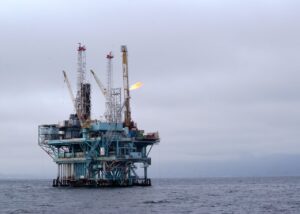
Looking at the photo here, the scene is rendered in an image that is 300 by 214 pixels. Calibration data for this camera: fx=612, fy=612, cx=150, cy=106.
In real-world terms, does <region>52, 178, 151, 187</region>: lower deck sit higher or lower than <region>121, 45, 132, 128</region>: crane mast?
lower

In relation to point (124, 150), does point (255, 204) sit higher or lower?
lower

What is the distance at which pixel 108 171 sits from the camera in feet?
485

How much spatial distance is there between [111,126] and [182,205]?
50.1m

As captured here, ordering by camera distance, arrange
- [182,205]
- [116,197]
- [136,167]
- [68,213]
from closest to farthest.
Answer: [68,213] < [182,205] < [116,197] < [136,167]

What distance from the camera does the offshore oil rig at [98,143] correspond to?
145 metres

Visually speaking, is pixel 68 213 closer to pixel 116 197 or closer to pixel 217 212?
pixel 217 212

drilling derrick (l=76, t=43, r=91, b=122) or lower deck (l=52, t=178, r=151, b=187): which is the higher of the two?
drilling derrick (l=76, t=43, r=91, b=122)

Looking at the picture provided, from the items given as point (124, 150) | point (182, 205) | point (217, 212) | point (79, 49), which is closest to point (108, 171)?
point (124, 150)

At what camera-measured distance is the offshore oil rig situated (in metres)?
145

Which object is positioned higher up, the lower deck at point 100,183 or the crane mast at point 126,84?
the crane mast at point 126,84

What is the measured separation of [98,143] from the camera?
14488 cm

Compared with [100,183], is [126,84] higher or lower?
higher

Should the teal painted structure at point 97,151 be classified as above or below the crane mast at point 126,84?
→ below

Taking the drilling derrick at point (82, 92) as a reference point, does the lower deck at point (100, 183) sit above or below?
below
